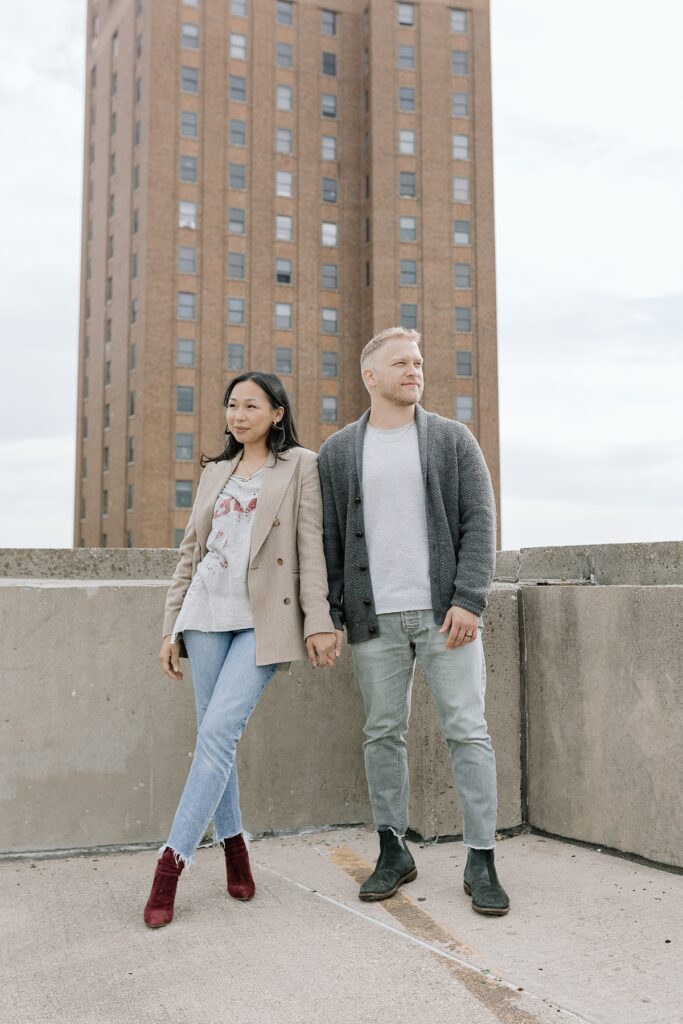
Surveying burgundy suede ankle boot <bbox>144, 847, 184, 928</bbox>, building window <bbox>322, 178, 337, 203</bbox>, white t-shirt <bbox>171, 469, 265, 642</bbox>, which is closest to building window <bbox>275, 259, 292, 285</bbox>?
building window <bbox>322, 178, 337, 203</bbox>

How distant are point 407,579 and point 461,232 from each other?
5708 centimetres

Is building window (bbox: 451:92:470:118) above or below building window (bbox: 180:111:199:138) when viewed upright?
above

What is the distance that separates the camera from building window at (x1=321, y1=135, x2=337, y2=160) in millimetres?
57219

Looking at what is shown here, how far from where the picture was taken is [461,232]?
2253 inches

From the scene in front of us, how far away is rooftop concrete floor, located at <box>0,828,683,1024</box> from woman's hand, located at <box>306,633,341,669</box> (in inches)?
35.5

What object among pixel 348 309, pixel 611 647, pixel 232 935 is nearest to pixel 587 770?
pixel 611 647

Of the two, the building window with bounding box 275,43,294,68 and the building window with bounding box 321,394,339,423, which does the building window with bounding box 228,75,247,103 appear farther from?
the building window with bounding box 321,394,339,423

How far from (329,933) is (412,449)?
1.77m

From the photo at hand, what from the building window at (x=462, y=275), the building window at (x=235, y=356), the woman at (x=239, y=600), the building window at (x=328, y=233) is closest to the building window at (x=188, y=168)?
the building window at (x=328, y=233)

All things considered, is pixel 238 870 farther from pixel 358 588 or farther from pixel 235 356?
pixel 235 356

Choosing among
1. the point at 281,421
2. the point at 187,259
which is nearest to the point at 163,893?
the point at 281,421

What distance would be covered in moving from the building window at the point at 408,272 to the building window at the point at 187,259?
12.4m

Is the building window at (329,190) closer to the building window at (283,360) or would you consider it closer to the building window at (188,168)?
the building window at (188,168)

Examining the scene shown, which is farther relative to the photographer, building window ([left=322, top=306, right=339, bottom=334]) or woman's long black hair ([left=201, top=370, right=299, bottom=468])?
building window ([left=322, top=306, right=339, bottom=334])
